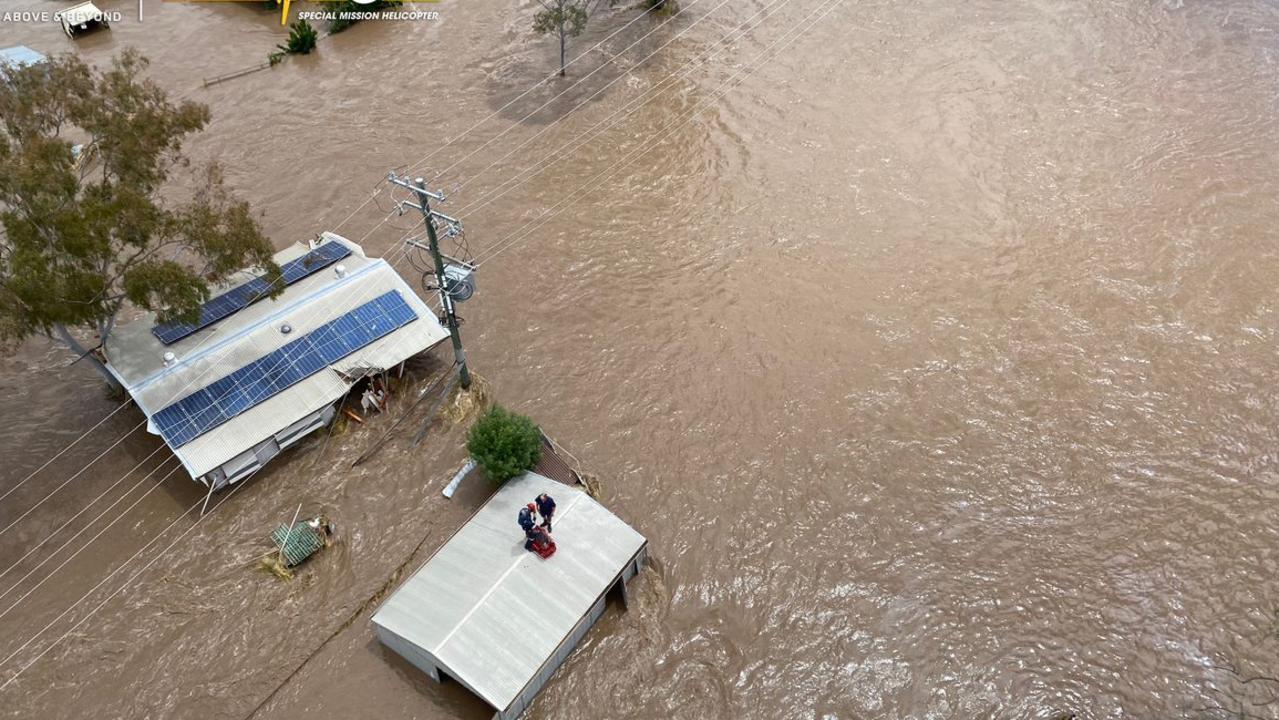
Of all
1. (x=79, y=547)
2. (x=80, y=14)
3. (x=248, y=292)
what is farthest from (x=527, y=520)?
(x=80, y=14)

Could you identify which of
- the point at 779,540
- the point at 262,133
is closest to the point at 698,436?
the point at 779,540

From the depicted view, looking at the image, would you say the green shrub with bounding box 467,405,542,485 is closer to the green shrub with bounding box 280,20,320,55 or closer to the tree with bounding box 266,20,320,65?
the tree with bounding box 266,20,320,65

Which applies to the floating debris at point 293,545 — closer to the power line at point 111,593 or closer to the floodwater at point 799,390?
the floodwater at point 799,390

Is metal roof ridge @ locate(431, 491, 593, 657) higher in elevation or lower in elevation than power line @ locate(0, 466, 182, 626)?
lower

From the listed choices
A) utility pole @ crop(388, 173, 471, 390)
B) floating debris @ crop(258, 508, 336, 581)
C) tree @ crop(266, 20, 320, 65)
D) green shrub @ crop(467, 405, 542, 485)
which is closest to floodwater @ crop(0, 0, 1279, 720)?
floating debris @ crop(258, 508, 336, 581)

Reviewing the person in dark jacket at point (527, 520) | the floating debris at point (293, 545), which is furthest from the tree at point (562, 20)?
the person in dark jacket at point (527, 520)

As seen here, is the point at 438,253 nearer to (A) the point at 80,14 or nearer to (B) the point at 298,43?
(B) the point at 298,43
